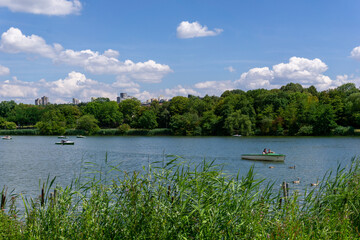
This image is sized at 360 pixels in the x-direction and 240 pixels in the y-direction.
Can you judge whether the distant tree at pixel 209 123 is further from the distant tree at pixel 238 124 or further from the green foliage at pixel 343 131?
the green foliage at pixel 343 131

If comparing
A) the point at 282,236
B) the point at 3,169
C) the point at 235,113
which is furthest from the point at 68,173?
the point at 235,113

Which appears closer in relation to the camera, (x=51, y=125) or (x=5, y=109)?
(x=51, y=125)

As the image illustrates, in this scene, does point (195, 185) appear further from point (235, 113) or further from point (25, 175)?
point (235, 113)

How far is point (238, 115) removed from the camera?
94438mm

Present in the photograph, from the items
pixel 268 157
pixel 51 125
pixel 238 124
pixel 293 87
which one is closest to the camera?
pixel 268 157

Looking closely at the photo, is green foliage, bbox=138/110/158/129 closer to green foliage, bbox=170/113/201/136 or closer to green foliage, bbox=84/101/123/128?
green foliage, bbox=170/113/201/136

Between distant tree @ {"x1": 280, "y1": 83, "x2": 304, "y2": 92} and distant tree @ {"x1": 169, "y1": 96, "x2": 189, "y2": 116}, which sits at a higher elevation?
distant tree @ {"x1": 280, "y1": 83, "x2": 304, "y2": 92}

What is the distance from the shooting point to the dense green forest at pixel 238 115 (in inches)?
3516

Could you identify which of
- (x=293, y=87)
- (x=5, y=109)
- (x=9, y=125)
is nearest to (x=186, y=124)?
(x=293, y=87)

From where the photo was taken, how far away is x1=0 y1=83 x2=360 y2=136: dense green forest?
89.3 metres

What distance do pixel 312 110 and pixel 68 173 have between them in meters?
72.6

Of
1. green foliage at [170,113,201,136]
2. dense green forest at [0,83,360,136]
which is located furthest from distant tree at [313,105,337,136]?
green foliage at [170,113,201,136]

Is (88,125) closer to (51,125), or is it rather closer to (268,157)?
(51,125)

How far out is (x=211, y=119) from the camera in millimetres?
101750
